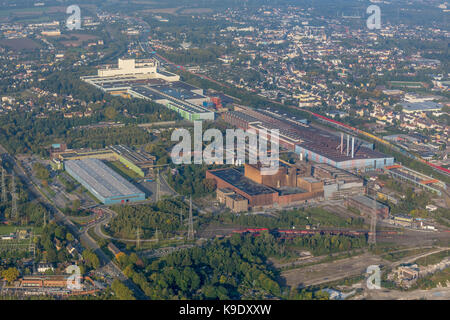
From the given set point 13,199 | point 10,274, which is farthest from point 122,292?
point 13,199

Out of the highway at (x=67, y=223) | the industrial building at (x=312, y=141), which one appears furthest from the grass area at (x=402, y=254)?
the highway at (x=67, y=223)

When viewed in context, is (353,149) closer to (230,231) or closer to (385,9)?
(230,231)

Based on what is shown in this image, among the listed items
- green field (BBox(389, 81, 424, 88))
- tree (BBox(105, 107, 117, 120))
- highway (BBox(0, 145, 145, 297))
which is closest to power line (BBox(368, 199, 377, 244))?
highway (BBox(0, 145, 145, 297))

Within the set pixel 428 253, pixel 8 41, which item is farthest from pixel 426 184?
pixel 8 41

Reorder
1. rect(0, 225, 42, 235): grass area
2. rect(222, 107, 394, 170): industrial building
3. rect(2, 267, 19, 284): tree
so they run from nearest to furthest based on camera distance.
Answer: rect(2, 267, 19, 284): tree → rect(0, 225, 42, 235): grass area → rect(222, 107, 394, 170): industrial building

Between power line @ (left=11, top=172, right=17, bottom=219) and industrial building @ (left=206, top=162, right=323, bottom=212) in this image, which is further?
industrial building @ (left=206, top=162, right=323, bottom=212)

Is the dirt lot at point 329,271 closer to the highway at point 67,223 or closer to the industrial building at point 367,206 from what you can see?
the industrial building at point 367,206

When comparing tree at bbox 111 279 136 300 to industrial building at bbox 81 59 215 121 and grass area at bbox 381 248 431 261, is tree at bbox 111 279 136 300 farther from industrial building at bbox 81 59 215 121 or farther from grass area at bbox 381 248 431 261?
industrial building at bbox 81 59 215 121
